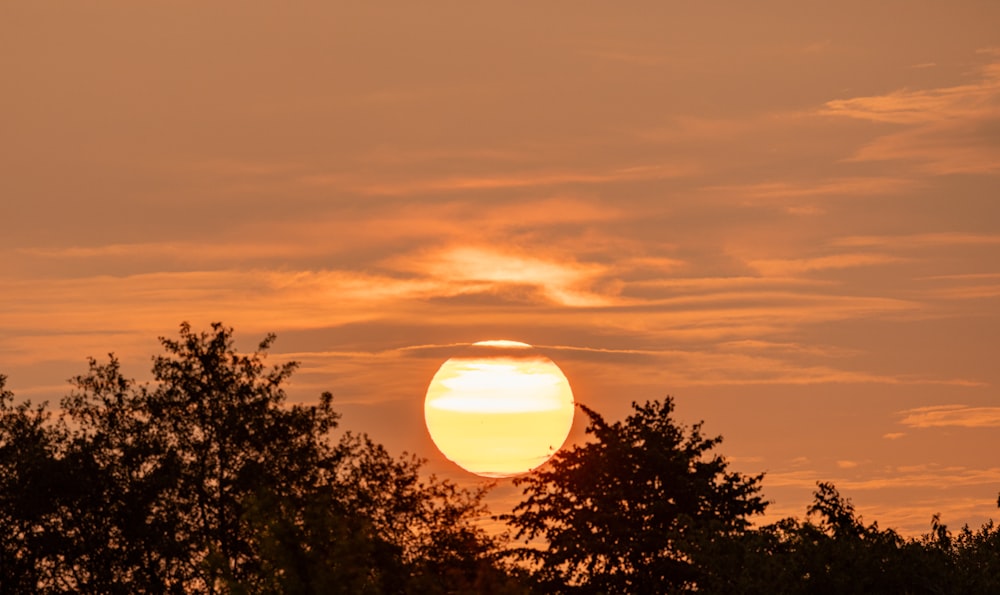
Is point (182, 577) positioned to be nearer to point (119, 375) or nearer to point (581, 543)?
point (119, 375)

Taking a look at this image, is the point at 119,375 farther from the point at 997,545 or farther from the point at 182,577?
the point at 997,545

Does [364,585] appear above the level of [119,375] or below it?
below

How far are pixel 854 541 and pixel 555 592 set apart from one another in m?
19.6

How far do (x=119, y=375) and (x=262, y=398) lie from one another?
724 cm

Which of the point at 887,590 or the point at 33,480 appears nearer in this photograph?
the point at 887,590

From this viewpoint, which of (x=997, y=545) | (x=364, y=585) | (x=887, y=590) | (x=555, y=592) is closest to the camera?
(x=364, y=585)

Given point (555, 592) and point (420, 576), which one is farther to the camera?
point (555, 592)

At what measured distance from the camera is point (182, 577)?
75250 mm

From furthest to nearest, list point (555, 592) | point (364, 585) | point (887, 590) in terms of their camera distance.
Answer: point (555, 592) → point (887, 590) → point (364, 585)

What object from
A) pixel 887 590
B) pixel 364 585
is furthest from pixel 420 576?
pixel 887 590

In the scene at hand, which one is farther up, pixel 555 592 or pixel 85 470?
pixel 85 470

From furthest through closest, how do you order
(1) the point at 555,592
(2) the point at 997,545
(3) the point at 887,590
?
(1) the point at 555,592 < (2) the point at 997,545 < (3) the point at 887,590

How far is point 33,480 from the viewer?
75.7 m

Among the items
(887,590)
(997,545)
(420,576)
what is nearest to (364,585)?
(420,576)
